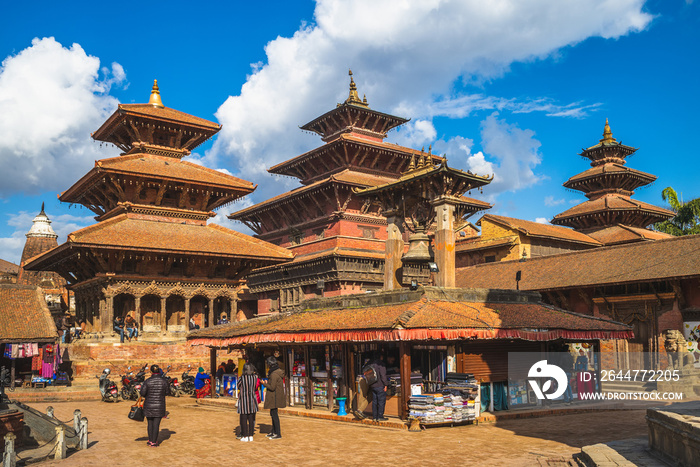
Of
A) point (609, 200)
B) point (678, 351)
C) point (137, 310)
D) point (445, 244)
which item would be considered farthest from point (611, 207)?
point (137, 310)

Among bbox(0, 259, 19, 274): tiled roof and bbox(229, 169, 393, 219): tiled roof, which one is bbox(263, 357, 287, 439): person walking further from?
bbox(0, 259, 19, 274): tiled roof

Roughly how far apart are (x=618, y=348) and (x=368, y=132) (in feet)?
73.6

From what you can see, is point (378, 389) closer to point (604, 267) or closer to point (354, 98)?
point (604, 267)

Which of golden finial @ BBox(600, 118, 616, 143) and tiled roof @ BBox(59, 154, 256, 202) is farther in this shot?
golden finial @ BBox(600, 118, 616, 143)

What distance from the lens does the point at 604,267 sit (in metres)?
29.0

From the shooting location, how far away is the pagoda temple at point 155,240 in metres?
29.3

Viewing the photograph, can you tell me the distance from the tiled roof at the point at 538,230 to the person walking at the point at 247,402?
29568 millimetres

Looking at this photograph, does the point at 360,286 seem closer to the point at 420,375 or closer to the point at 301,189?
the point at 301,189

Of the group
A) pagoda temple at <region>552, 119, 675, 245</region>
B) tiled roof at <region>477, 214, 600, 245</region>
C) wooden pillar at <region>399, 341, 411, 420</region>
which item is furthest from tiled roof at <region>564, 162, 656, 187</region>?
wooden pillar at <region>399, 341, 411, 420</region>

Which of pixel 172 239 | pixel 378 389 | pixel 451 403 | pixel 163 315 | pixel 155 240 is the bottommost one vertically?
pixel 451 403

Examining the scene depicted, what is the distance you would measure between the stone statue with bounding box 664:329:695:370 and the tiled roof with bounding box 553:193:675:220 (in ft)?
79.7

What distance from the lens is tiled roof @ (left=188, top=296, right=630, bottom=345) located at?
49.4 ft

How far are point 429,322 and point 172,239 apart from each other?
1875cm

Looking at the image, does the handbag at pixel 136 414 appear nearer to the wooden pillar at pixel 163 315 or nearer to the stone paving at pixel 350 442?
the stone paving at pixel 350 442
